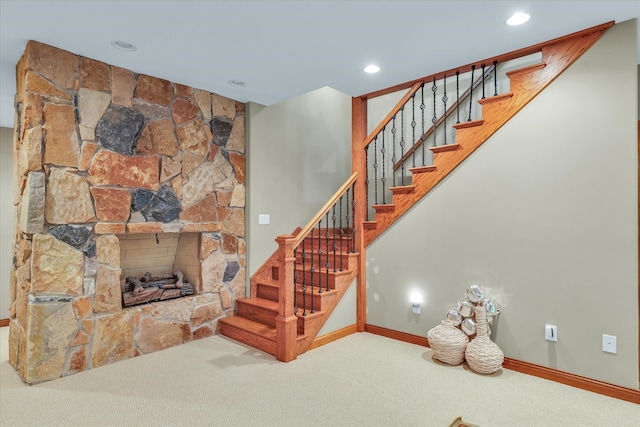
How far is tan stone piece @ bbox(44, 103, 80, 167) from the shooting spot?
2.74 m

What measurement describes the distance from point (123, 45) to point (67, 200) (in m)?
1.27

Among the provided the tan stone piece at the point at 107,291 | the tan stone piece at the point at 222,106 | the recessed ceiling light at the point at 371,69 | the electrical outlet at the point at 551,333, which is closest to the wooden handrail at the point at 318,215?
the recessed ceiling light at the point at 371,69

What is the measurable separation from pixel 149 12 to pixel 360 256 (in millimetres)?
2794

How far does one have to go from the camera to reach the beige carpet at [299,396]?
2.19 m

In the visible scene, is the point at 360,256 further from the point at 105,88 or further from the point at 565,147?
the point at 105,88

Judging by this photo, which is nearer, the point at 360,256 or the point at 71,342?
the point at 71,342

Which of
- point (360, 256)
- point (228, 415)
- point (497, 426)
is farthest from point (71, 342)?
point (497, 426)

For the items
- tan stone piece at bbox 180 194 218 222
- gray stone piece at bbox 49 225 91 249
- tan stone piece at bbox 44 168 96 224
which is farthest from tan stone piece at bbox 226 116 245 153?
gray stone piece at bbox 49 225 91 249

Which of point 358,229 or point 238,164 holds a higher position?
point 238,164

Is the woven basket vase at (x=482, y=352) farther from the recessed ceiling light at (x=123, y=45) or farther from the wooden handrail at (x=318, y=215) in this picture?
the recessed ceiling light at (x=123, y=45)

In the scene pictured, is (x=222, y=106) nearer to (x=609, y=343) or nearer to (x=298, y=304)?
(x=298, y=304)

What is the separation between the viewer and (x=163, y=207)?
3.39m

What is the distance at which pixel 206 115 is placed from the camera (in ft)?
12.3

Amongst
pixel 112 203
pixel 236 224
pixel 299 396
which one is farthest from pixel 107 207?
pixel 299 396
